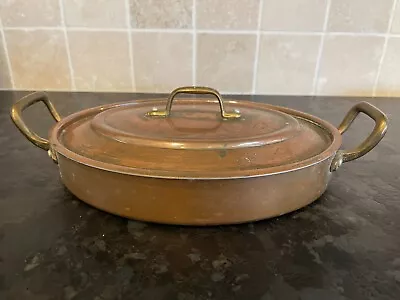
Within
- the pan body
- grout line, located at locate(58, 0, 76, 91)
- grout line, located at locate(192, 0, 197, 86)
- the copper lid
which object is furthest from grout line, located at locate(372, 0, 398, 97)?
grout line, located at locate(58, 0, 76, 91)

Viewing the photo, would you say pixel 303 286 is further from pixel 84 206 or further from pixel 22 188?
pixel 22 188

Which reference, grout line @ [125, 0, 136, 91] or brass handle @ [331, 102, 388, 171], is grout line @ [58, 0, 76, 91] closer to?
grout line @ [125, 0, 136, 91]

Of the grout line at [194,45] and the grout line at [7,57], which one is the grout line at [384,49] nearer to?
the grout line at [194,45]

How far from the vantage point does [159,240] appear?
0.44 metres

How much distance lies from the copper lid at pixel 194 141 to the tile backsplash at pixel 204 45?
488 mm

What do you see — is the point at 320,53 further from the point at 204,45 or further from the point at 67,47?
the point at 67,47

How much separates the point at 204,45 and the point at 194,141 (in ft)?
2.06

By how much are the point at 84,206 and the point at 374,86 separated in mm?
870

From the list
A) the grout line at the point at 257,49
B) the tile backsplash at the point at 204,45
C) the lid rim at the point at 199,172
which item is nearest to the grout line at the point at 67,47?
the tile backsplash at the point at 204,45

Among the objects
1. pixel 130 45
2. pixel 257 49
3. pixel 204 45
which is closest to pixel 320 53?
pixel 257 49

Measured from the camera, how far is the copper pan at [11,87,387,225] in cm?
42

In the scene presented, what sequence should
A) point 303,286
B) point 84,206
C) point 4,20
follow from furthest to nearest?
point 4,20, point 84,206, point 303,286

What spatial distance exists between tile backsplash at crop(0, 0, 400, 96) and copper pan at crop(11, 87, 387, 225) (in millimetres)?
541

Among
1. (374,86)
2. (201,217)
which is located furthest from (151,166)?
(374,86)
